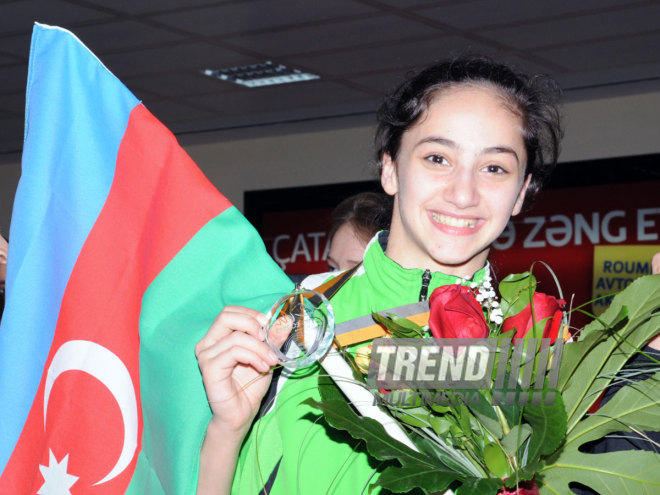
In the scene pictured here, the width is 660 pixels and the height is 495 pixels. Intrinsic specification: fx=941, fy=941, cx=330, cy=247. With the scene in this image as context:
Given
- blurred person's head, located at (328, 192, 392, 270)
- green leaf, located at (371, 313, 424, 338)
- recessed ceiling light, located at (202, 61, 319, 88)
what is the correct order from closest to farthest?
green leaf, located at (371, 313, 424, 338), blurred person's head, located at (328, 192, 392, 270), recessed ceiling light, located at (202, 61, 319, 88)

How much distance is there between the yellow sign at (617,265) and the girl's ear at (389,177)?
5315mm

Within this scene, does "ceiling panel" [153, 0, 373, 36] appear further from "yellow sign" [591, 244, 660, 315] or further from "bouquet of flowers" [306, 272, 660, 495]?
"bouquet of flowers" [306, 272, 660, 495]

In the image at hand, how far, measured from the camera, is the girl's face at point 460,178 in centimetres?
134

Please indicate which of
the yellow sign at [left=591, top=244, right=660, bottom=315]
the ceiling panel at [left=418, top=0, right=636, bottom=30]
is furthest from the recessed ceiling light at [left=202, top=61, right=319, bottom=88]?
the yellow sign at [left=591, top=244, right=660, bottom=315]

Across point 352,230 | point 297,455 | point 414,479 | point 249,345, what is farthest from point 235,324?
point 352,230

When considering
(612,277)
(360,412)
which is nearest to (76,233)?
(360,412)

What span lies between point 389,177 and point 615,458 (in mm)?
672

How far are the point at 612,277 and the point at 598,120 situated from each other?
44.5 inches

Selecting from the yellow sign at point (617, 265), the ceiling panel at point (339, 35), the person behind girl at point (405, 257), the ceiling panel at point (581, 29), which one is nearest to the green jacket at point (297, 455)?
the person behind girl at point (405, 257)

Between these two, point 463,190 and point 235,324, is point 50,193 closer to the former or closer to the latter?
point 235,324

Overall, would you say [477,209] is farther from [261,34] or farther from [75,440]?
[261,34]

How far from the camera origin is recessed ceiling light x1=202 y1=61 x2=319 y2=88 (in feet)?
20.1

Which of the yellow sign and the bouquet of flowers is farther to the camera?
the yellow sign

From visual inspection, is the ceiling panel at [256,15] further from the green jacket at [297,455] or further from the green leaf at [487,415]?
the green leaf at [487,415]
